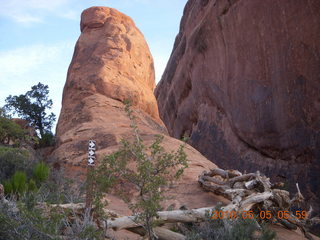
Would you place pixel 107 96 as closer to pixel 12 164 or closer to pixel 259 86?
pixel 259 86

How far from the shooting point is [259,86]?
15391mm

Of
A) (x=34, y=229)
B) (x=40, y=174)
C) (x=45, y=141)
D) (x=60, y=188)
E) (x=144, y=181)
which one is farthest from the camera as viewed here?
(x=45, y=141)

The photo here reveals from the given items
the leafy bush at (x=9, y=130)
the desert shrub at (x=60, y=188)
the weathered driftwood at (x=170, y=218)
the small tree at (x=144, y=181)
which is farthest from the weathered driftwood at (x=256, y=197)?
the leafy bush at (x=9, y=130)

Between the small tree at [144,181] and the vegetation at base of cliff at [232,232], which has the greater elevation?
the small tree at [144,181]

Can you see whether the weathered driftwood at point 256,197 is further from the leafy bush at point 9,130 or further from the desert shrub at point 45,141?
the leafy bush at point 9,130

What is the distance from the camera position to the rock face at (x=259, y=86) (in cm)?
1319

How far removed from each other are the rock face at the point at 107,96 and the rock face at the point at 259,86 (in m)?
3.08

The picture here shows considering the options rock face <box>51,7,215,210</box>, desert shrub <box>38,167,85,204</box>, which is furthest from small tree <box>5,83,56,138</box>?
desert shrub <box>38,167,85,204</box>

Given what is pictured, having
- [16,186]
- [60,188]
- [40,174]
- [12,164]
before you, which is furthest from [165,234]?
[12,164]

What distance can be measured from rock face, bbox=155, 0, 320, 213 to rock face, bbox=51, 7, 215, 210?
10.1 feet

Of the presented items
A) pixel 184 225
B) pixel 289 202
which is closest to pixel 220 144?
pixel 289 202

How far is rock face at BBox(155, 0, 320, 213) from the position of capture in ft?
43.3

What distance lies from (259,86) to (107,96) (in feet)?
21.0

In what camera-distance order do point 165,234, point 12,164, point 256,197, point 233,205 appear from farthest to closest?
1. point 12,164
2. point 256,197
3. point 233,205
4. point 165,234
